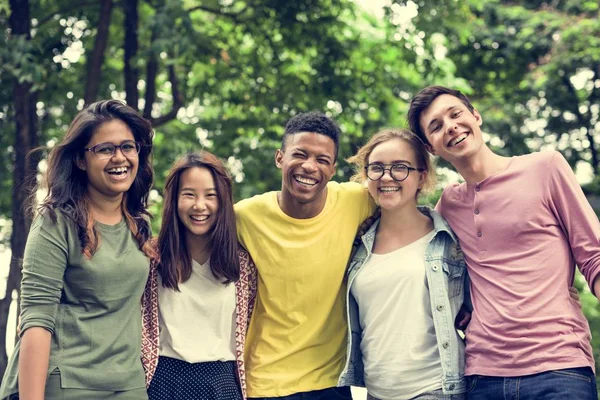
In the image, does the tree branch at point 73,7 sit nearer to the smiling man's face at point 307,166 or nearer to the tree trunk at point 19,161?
the tree trunk at point 19,161

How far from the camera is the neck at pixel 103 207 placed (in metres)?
3.55

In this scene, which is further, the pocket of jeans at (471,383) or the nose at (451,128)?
the nose at (451,128)

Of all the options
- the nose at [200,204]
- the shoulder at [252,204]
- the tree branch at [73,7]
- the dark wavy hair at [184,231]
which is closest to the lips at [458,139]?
the shoulder at [252,204]

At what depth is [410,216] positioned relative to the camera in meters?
4.02

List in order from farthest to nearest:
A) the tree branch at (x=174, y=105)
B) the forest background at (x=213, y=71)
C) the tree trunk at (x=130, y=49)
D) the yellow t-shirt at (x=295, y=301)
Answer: the tree branch at (x=174, y=105) → the tree trunk at (x=130, y=49) → the forest background at (x=213, y=71) → the yellow t-shirt at (x=295, y=301)

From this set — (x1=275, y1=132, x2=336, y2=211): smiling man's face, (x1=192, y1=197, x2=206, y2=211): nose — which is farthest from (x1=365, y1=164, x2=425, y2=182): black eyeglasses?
(x1=192, y1=197, x2=206, y2=211): nose

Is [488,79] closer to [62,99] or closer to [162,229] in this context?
[62,99]

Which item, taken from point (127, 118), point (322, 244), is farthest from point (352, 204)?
point (127, 118)

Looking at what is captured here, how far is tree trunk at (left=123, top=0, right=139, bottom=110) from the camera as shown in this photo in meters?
7.61

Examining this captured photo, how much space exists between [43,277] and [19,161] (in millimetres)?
4243

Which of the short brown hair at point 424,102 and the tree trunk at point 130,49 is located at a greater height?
the tree trunk at point 130,49

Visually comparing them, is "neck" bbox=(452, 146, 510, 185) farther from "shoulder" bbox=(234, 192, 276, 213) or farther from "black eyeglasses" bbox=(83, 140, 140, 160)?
"black eyeglasses" bbox=(83, 140, 140, 160)

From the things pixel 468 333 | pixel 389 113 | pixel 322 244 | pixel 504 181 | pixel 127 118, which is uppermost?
pixel 389 113

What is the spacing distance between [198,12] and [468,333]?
6.54 metres
